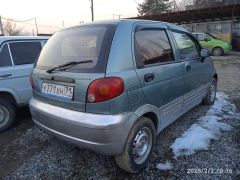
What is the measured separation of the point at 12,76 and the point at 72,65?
6.64ft

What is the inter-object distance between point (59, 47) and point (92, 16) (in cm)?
2473

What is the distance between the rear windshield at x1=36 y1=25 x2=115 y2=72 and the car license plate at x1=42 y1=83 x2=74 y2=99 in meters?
0.21

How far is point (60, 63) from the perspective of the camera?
262 centimetres

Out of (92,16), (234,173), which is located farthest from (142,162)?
(92,16)

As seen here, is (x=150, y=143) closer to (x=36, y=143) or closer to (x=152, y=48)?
(x=152, y=48)

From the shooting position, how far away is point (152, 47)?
113 inches

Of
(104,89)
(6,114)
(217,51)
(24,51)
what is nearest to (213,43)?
(217,51)

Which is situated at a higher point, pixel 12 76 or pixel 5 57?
pixel 5 57

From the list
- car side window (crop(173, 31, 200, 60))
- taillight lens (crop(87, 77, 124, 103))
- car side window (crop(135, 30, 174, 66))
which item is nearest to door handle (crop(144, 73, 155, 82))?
car side window (crop(135, 30, 174, 66))

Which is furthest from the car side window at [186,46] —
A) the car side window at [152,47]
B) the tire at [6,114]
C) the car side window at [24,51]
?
the tire at [6,114]

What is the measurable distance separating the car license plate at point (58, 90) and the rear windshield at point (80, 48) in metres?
0.21

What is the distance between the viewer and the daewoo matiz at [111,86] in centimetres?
224
